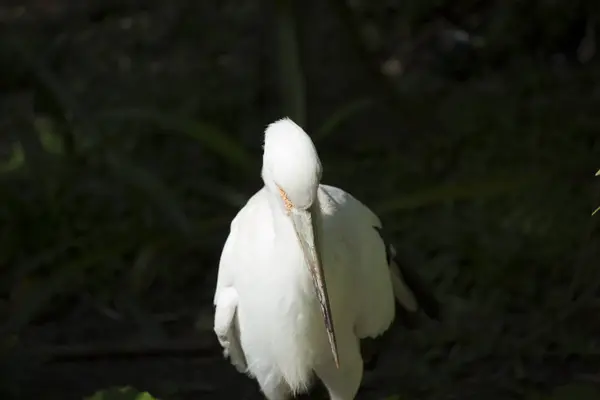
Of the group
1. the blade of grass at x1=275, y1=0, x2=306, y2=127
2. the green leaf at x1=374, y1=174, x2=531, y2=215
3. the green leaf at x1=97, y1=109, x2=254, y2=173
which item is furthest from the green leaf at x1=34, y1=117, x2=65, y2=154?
the green leaf at x1=374, y1=174, x2=531, y2=215

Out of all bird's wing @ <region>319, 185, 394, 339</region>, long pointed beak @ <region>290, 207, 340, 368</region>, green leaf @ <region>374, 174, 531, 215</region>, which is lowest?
green leaf @ <region>374, 174, 531, 215</region>

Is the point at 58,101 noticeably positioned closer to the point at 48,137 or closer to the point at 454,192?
the point at 48,137

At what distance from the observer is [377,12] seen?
3.72 metres

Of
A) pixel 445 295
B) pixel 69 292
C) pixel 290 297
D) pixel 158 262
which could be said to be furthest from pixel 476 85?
pixel 290 297

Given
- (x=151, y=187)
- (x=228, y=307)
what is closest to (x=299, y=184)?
(x=228, y=307)

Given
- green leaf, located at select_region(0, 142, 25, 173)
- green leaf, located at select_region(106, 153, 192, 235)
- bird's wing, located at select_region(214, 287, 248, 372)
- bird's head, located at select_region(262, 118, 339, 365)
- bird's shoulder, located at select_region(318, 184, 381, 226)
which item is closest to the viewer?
bird's head, located at select_region(262, 118, 339, 365)

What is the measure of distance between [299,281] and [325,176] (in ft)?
4.51

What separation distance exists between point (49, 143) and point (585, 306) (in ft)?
5.56

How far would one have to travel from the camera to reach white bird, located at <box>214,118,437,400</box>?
1.43 metres

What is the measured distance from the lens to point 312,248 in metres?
1.42

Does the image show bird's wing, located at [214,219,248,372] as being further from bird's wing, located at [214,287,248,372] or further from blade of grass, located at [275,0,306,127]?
blade of grass, located at [275,0,306,127]

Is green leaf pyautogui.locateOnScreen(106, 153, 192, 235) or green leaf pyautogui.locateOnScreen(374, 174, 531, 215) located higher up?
green leaf pyautogui.locateOnScreen(374, 174, 531, 215)

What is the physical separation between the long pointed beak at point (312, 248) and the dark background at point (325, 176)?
2.21ft

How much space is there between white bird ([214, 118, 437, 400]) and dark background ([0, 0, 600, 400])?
0.46m
